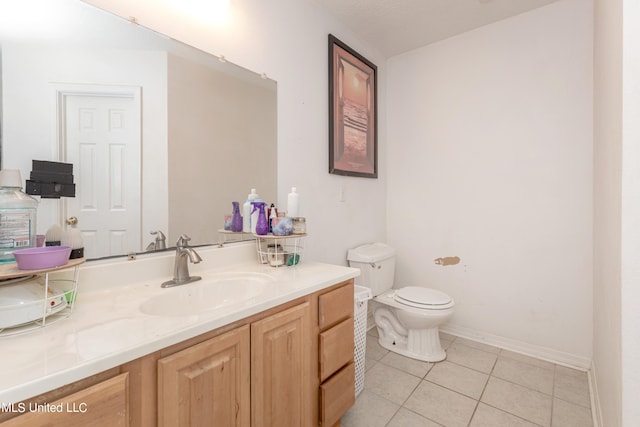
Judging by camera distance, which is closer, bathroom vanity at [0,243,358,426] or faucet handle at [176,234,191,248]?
bathroom vanity at [0,243,358,426]

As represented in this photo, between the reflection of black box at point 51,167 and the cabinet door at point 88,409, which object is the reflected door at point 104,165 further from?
the cabinet door at point 88,409

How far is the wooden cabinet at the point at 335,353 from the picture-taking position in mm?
1184

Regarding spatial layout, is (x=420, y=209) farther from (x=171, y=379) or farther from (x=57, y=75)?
(x=57, y=75)

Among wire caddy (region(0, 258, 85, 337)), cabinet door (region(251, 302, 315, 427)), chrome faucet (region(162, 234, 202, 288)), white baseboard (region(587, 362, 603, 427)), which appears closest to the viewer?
wire caddy (region(0, 258, 85, 337))

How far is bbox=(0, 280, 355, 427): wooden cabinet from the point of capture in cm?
61

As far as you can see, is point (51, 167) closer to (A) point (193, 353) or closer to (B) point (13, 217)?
(B) point (13, 217)

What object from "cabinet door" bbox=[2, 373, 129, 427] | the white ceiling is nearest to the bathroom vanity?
"cabinet door" bbox=[2, 373, 129, 427]

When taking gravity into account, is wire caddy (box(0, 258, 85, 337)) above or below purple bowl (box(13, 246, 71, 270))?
below

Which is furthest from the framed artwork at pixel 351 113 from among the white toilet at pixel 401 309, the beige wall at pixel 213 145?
the white toilet at pixel 401 309

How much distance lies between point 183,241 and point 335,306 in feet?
2.37

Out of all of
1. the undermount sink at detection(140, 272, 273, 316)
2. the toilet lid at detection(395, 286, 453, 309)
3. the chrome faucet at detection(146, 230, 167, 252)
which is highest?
the chrome faucet at detection(146, 230, 167, 252)

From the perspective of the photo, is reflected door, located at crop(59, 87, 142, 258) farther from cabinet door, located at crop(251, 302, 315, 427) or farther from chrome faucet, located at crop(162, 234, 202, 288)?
cabinet door, located at crop(251, 302, 315, 427)

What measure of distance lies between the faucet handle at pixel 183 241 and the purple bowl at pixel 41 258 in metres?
0.39

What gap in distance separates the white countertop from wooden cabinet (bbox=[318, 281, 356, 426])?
0.32 feet
